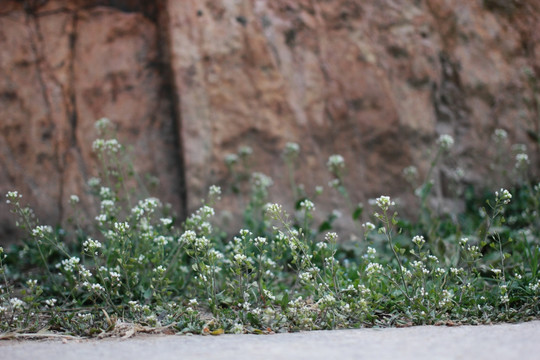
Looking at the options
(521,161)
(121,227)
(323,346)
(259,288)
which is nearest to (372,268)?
(259,288)

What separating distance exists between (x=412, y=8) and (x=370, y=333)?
3163 mm

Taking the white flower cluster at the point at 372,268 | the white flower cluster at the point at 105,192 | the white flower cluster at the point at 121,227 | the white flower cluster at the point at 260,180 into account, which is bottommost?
the white flower cluster at the point at 260,180

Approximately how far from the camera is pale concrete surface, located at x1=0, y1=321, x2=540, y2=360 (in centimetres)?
185

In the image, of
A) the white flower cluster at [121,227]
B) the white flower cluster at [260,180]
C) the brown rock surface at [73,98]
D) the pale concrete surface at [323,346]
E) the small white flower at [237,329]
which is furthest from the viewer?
the brown rock surface at [73,98]

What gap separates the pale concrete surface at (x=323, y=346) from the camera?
1.85 metres

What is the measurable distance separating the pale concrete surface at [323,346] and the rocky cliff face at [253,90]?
2089 millimetres

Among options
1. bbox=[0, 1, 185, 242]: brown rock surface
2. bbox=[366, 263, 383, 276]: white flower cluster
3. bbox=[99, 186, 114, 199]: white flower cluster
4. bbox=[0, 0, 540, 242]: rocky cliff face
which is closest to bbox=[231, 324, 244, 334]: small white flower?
bbox=[366, 263, 383, 276]: white flower cluster

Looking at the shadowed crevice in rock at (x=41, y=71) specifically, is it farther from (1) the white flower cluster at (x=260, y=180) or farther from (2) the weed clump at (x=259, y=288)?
(1) the white flower cluster at (x=260, y=180)

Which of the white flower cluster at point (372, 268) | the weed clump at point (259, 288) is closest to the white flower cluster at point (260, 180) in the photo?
the weed clump at point (259, 288)

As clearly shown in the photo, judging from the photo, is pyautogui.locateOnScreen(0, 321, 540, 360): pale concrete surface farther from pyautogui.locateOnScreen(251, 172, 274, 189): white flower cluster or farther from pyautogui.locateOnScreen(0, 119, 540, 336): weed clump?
pyautogui.locateOnScreen(251, 172, 274, 189): white flower cluster

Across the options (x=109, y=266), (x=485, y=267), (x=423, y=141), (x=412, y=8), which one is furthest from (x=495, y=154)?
(x=109, y=266)

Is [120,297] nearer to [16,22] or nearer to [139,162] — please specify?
[139,162]

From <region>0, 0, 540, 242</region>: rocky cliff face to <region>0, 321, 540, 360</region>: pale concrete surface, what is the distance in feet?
6.85

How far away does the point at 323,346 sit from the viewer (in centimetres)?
199
